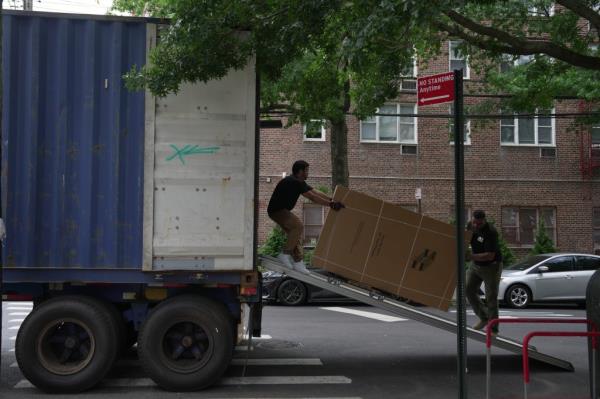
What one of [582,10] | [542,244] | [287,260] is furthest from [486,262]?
[542,244]

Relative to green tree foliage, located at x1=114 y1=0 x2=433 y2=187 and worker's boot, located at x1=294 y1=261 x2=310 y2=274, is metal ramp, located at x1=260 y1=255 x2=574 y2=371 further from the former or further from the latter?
green tree foliage, located at x1=114 y1=0 x2=433 y2=187

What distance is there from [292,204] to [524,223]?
19085 millimetres

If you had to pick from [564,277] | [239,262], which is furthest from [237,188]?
[564,277]

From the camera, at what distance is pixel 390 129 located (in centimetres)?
2517

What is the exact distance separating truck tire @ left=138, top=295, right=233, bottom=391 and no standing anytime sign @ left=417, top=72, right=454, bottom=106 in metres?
3.29

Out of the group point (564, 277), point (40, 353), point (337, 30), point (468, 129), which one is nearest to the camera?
point (40, 353)

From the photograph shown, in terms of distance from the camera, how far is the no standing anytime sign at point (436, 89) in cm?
545

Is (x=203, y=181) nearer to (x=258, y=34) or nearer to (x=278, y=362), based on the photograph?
(x=258, y=34)

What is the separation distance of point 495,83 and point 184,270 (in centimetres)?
1340

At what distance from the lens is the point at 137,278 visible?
739cm

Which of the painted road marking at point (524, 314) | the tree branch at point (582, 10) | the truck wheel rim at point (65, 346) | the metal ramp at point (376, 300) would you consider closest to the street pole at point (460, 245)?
the metal ramp at point (376, 300)

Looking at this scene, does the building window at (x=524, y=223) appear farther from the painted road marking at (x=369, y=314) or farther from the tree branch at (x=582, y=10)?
the tree branch at (x=582, y=10)

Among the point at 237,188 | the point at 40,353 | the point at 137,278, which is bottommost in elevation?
the point at 40,353

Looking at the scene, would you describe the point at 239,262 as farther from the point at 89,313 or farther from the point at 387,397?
the point at 387,397
